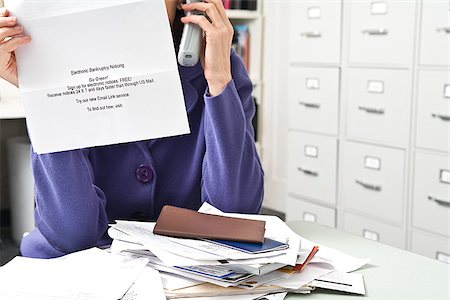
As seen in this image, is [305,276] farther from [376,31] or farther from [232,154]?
[376,31]

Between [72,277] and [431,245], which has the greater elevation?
[72,277]

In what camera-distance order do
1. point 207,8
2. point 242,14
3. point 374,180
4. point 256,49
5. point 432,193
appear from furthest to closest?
point 256,49
point 242,14
point 374,180
point 432,193
point 207,8

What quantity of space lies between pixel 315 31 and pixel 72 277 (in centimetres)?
246

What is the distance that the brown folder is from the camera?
922mm

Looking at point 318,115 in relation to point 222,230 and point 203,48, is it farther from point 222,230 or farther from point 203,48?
point 222,230

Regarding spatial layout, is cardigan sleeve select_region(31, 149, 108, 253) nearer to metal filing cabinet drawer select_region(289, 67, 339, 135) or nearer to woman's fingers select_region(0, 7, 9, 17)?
woman's fingers select_region(0, 7, 9, 17)

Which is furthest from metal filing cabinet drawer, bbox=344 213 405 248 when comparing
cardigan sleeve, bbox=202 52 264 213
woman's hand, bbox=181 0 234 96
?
woman's hand, bbox=181 0 234 96

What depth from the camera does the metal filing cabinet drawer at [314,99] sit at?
3.08m

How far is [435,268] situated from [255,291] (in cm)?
29

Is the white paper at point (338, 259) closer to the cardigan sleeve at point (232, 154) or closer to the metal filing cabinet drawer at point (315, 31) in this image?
the cardigan sleeve at point (232, 154)

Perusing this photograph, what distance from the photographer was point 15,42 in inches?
37.7

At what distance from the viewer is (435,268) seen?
0.97 m

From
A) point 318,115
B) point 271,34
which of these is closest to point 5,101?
point 318,115

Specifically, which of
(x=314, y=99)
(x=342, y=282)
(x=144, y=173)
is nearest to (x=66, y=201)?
(x=144, y=173)
